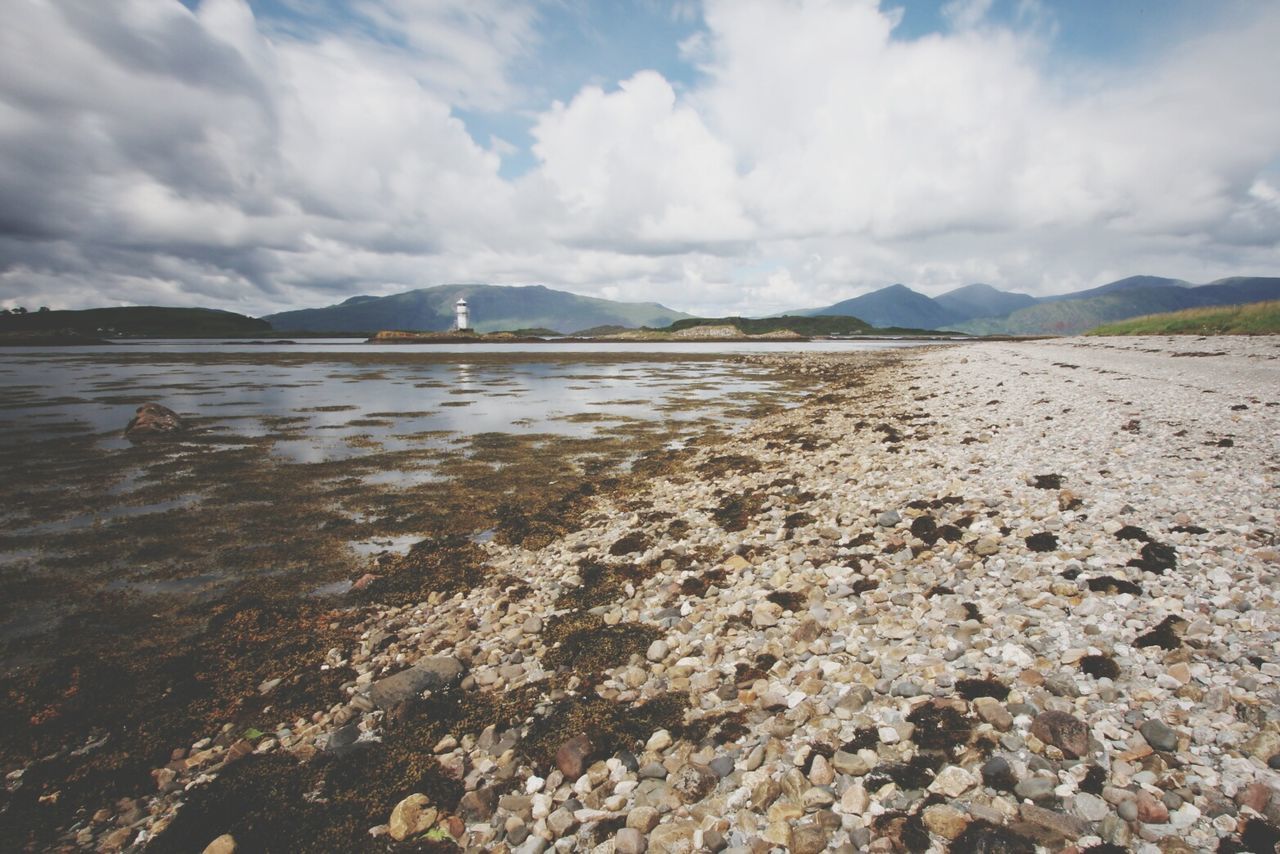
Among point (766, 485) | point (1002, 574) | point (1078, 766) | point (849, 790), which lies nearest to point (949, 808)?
point (849, 790)

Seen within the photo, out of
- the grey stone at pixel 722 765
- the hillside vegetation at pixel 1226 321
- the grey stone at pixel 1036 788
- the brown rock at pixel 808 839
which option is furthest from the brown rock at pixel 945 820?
the hillside vegetation at pixel 1226 321

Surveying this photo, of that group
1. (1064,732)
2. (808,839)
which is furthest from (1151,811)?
(808,839)

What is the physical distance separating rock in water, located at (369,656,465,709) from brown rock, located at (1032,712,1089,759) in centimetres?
789

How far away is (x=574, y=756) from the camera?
6730mm

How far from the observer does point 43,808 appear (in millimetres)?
6703

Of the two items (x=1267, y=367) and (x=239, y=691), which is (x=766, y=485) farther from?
(x=1267, y=367)

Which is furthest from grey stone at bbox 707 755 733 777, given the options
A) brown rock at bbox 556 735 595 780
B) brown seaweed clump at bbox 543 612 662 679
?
brown seaweed clump at bbox 543 612 662 679

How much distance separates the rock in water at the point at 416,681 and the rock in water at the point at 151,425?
3030cm

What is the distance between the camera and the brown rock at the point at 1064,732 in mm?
5547

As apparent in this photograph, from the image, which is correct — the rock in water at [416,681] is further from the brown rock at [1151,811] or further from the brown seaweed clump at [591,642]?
the brown rock at [1151,811]

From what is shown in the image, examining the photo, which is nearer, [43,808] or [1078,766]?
[1078,766]

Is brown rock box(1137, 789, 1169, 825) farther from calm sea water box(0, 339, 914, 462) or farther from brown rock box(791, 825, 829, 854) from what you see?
calm sea water box(0, 339, 914, 462)

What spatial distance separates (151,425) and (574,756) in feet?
115

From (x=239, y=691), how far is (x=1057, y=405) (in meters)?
30.9
